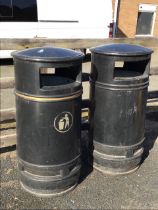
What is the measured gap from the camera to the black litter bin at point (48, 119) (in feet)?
10.8

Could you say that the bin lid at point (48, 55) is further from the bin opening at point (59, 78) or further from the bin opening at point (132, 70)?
the bin opening at point (132, 70)

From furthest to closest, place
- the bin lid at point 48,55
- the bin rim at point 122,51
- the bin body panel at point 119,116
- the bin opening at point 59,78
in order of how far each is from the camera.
→ the bin body panel at point 119,116, the bin rim at point 122,51, the bin opening at point 59,78, the bin lid at point 48,55

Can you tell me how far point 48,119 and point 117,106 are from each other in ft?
2.92

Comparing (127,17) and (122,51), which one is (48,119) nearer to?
(122,51)

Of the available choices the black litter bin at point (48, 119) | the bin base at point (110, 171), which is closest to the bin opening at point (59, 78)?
the black litter bin at point (48, 119)

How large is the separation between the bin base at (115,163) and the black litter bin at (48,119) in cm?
41

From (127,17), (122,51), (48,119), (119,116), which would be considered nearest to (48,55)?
(48,119)

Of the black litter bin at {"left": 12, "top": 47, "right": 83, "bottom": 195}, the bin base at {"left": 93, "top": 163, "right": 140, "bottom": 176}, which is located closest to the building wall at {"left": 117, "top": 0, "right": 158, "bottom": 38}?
the bin base at {"left": 93, "top": 163, "right": 140, "bottom": 176}

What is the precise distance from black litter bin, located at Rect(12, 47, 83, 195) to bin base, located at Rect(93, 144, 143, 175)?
16.3 inches

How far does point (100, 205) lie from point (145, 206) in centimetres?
48

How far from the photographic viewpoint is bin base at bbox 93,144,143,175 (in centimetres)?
404

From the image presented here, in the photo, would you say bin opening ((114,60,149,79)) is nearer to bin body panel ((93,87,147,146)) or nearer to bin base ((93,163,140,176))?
bin body panel ((93,87,147,146))

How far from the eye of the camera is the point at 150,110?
6086 millimetres

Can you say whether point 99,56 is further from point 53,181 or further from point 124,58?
point 53,181
